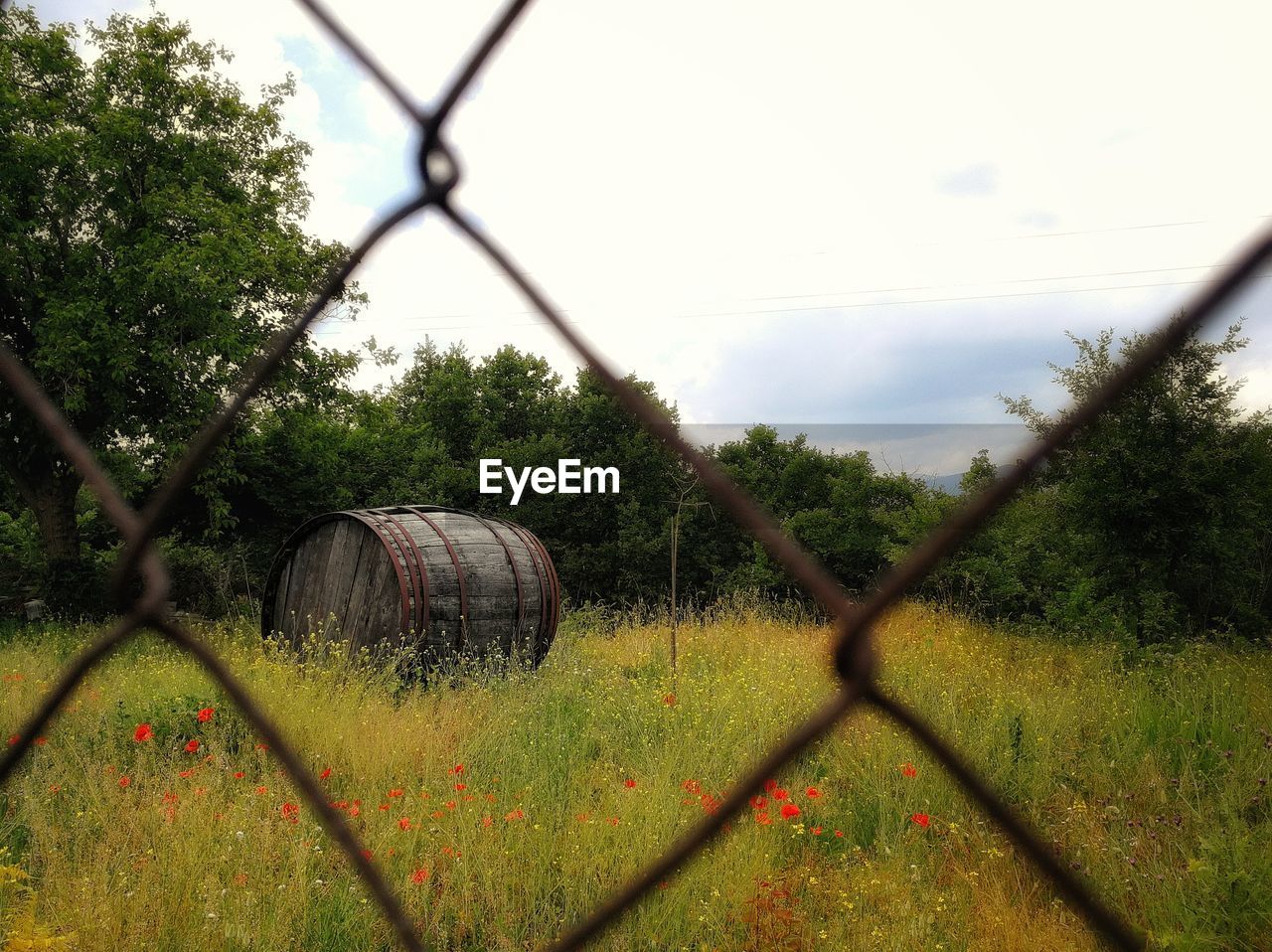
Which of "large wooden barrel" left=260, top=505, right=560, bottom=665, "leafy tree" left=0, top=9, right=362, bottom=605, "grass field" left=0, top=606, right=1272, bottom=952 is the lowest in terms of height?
"grass field" left=0, top=606, right=1272, bottom=952

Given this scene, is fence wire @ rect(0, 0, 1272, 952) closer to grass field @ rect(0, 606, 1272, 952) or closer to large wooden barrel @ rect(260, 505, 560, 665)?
grass field @ rect(0, 606, 1272, 952)

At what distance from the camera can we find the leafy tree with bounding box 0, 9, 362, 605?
31.1ft

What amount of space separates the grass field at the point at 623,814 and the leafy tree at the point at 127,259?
18.0ft

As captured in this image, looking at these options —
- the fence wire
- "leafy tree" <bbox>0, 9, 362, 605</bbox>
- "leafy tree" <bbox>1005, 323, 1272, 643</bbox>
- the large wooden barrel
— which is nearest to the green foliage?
"leafy tree" <bbox>1005, 323, 1272, 643</bbox>

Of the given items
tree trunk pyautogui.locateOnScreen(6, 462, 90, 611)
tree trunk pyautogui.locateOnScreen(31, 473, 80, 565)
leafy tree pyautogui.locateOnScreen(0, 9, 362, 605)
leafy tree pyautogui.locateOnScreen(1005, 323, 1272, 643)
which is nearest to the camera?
leafy tree pyautogui.locateOnScreen(1005, 323, 1272, 643)

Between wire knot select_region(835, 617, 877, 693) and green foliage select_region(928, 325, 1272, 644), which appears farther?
green foliage select_region(928, 325, 1272, 644)

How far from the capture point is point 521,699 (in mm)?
4988

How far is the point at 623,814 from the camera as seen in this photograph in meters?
3.09

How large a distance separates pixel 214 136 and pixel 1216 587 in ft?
42.1

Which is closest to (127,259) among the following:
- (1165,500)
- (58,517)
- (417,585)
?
(58,517)

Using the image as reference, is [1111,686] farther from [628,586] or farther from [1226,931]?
[628,586]

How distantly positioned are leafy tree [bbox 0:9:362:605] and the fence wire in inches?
363

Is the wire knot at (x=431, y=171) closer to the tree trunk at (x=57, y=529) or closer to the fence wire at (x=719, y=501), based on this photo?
the fence wire at (x=719, y=501)

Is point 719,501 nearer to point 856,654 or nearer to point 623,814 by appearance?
point 856,654
